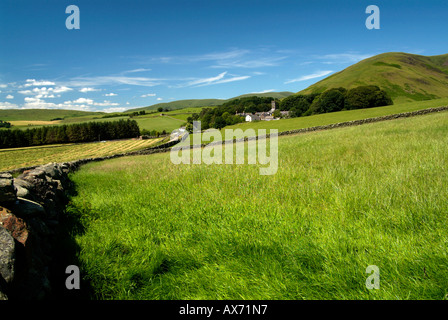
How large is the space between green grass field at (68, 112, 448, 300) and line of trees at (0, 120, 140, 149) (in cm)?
11458

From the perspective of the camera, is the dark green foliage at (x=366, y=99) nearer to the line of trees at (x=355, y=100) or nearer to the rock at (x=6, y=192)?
the line of trees at (x=355, y=100)

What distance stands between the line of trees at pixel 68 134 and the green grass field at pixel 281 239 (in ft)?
376

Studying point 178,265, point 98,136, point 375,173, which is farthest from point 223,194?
point 98,136

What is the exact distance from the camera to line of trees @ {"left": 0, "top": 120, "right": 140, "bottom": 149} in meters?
87.9

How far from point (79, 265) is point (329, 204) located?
4.10 metres

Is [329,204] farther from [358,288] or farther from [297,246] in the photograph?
[358,288]

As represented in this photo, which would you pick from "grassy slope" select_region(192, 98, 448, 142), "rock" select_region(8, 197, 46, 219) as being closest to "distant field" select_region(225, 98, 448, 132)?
"grassy slope" select_region(192, 98, 448, 142)

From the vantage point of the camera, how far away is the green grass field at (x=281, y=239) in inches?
92.1

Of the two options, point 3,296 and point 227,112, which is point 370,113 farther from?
point 227,112

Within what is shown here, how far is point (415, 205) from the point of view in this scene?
336cm

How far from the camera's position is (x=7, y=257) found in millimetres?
2029

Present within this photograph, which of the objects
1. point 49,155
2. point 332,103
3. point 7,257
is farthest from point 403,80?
point 49,155

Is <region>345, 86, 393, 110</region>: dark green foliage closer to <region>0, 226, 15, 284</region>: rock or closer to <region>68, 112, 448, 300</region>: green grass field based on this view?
<region>68, 112, 448, 300</region>: green grass field

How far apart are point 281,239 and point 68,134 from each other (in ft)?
396
